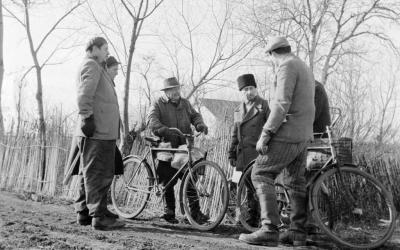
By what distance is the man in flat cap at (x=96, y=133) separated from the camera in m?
4.47

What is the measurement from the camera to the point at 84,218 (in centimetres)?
476

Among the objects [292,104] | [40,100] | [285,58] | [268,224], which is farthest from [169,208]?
[40,100]

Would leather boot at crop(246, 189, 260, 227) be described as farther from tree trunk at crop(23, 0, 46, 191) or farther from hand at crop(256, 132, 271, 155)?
tree trunk at crop(23, 0, 46, 191)

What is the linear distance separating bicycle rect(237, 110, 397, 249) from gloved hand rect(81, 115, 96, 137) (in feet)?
5.25

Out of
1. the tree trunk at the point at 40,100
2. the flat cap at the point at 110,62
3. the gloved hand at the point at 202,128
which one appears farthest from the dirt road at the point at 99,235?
the tree trunk at the point at 40,100

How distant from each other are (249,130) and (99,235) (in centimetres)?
186

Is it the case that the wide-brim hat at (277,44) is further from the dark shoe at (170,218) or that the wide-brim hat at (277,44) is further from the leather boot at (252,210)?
the dark shoe at (170,218)

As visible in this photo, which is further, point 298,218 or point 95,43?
point 95,43

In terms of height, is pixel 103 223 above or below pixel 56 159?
below

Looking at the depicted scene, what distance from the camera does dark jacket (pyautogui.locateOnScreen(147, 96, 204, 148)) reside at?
17.0 feet

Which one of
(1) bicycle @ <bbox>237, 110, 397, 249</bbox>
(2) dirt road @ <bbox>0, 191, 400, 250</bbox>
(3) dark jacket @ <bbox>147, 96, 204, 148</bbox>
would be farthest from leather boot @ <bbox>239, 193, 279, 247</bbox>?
(3) dark jacket @ <bbox>147, 96, 204, 148</bbox>

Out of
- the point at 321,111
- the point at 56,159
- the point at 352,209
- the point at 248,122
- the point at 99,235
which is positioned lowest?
the point at 99,235

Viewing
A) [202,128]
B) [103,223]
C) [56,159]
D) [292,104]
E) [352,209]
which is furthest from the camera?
[56,159]

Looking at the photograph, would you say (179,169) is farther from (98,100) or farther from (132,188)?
(98,100)
